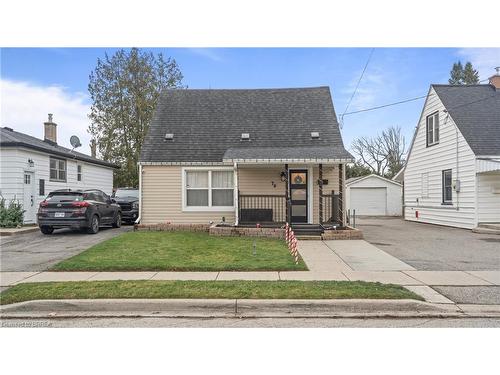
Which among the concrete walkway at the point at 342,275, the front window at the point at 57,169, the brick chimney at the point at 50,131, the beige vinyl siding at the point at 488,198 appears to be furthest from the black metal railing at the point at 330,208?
the brick chimney at the point at 50,131

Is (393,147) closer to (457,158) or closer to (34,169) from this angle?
(457,158)

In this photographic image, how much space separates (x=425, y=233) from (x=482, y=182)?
11.1 feet

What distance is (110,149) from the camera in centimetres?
2975

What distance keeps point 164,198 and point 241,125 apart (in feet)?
15.6

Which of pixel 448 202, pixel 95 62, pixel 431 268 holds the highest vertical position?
pixel 95 62

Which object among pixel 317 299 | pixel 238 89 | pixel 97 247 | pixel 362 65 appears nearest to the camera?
pixel 317 299

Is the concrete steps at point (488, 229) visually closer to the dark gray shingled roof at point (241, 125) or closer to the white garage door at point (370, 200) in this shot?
the dark gray shingled roof at point (241, 125)

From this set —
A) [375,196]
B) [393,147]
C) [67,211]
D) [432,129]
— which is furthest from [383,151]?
[67,211]

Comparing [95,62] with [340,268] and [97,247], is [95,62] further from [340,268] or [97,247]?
[340,268]

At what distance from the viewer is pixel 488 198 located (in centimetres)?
1493

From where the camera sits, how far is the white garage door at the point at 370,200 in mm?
26766

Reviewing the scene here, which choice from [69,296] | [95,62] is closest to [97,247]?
[69,296]

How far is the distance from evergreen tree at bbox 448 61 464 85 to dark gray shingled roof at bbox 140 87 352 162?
108 feet

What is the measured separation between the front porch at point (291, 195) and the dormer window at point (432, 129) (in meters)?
7.43
